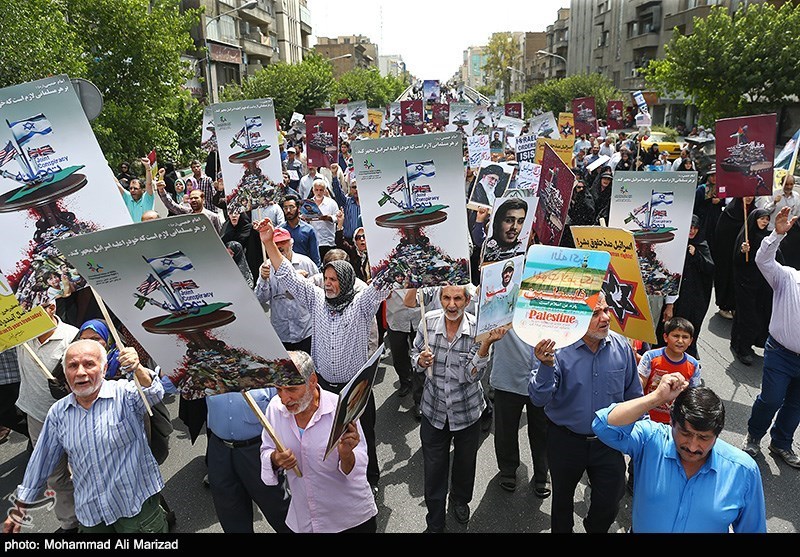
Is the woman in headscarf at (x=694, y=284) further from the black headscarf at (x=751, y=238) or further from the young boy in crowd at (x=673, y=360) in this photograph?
the young boy in crowd at (x=673, y=360)

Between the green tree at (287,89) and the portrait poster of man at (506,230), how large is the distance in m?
25.5

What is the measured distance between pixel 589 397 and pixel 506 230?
1410mm

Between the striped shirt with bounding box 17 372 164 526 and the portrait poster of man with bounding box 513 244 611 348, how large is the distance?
2055 millimetres

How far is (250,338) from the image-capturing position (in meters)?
2.67

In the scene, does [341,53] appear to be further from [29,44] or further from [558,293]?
[558,293]

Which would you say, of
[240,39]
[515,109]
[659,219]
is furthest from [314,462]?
[240,39]

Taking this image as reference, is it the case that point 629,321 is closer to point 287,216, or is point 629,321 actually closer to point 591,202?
point 287,216

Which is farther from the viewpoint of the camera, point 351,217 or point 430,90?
point 430,90

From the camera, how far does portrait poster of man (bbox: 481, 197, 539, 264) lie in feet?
13.8

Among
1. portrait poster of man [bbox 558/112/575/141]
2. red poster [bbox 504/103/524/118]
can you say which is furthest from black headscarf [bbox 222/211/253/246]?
red poster [bbox 504/103/524/118]

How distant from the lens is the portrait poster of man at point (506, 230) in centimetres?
421

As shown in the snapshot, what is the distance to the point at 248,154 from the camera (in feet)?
20.0

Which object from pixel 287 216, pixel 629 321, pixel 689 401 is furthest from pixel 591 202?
pixel 689 401

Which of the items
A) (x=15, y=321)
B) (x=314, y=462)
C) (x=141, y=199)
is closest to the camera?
(x=314, y=462)
